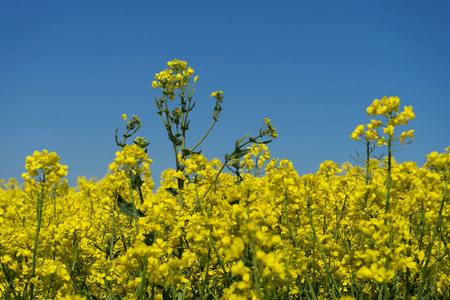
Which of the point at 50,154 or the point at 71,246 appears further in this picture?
the point at 71,246

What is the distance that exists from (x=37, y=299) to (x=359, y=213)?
8.64ft

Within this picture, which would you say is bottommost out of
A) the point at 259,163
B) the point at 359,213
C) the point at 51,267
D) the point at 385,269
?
the point at 385,269

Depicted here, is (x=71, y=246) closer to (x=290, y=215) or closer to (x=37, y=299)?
(x=37, y=299)

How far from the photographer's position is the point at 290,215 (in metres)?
3.23

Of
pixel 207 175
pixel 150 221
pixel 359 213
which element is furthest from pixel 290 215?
pixel 150 221

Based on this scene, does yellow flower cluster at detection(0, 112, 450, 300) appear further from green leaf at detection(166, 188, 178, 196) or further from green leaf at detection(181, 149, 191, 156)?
green leaf at detection(181, 149, 191, 156)

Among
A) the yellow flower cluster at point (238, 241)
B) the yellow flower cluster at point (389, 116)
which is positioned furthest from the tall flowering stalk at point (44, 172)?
the yellow flower cluster at point (389, 116)

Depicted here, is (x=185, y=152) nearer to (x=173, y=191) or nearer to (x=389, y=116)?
(x=173, y=191)

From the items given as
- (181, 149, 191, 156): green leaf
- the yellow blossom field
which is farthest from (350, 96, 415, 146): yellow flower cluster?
(181, 149, 191, 156): green leaf

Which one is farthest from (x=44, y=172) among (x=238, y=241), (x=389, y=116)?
(x=389, y=116)

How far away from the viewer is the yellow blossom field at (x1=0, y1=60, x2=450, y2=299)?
2158 mm

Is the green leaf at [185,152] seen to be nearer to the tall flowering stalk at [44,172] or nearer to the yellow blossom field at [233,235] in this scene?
the yellow blossom field at [233,235]

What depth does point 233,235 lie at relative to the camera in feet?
7.61

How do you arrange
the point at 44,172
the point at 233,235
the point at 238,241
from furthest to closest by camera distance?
1. the point at 44,172
2. the point at 233,235
3. the point at 238,241
